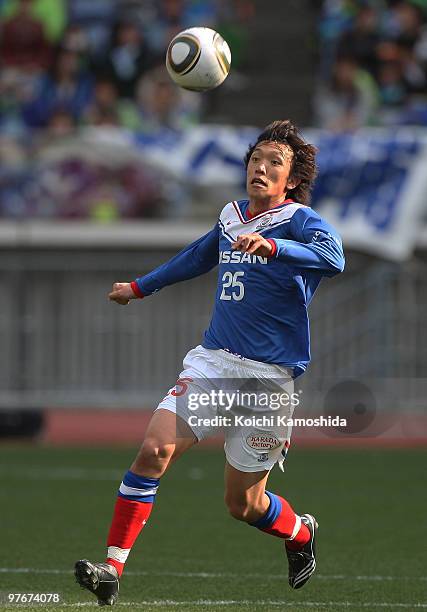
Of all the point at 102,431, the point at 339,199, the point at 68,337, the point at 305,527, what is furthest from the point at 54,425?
the point at 305,527

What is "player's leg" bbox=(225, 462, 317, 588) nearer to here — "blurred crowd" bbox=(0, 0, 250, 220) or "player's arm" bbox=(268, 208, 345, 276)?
"player's arm" bbox=(268, 208, 345, 276)

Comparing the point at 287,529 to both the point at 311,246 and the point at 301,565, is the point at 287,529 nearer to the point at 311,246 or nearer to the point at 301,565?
the point at 301,565

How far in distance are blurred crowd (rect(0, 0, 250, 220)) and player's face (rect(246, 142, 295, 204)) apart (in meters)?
10.3

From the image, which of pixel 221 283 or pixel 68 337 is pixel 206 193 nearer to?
pixel 68 337

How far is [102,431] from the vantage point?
59.0 feet

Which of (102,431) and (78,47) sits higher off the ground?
(78,47)

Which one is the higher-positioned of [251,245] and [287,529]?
[251,245]

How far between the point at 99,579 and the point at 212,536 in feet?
10.9

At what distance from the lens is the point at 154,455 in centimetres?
633

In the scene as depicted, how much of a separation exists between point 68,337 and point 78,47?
5.61 m

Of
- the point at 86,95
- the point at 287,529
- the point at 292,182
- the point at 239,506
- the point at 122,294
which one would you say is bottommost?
the point at 287,529

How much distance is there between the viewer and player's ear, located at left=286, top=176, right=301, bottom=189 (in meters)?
6.89

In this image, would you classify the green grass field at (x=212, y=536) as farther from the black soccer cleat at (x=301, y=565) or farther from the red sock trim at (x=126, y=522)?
→ the red sock trim at (x=126, y=522)

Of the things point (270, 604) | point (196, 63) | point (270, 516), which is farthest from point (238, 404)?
point (196, 63)
